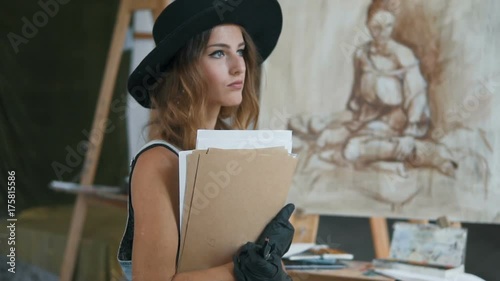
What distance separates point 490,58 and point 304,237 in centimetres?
94

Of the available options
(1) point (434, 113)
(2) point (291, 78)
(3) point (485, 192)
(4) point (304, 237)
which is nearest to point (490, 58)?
(1) point (434, 113)

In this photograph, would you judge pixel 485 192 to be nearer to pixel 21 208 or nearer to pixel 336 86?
pixel 336 86

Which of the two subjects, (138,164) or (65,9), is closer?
(138,164)

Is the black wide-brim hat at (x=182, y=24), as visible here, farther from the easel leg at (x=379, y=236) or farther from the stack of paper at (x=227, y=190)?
the easel leg at (x=379, y=236)

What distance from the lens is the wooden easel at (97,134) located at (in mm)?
3016

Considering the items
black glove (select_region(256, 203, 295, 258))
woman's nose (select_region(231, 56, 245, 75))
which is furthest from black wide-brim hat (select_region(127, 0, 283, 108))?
black glove (select_region(256, 203, 295, 258))

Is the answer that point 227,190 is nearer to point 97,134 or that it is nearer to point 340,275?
point 340,275

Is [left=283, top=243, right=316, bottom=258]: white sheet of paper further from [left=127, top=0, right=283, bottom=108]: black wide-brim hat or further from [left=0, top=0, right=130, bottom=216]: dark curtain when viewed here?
[left=0, top=0, right=130, bottom=216]: dark curtain

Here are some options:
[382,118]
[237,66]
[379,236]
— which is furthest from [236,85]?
[379,236]

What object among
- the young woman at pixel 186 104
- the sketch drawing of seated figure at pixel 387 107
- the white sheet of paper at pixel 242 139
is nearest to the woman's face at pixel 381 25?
the sketch drawing of seated figure at pixel 387 107

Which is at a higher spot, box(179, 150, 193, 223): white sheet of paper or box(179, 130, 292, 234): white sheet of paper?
box(179, 130, 292, 234): white sheet of paper

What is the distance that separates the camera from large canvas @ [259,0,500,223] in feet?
7.47

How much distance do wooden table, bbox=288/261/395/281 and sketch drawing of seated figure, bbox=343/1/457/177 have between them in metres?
0.44

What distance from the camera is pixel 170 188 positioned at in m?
1.53
